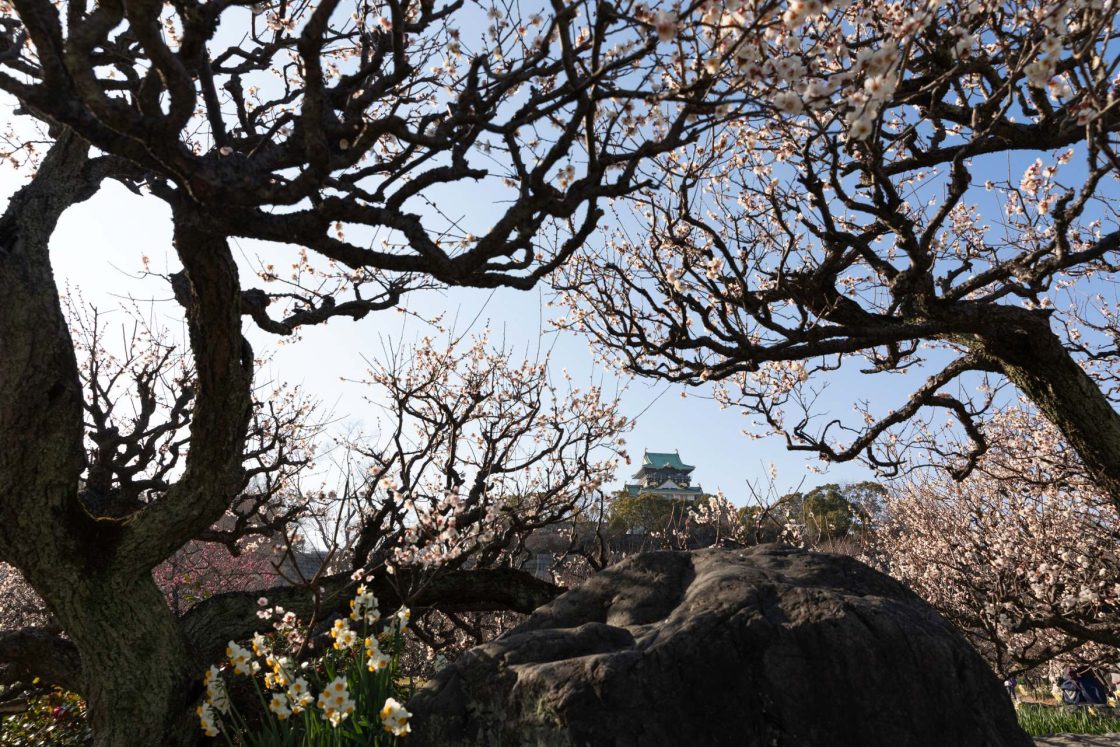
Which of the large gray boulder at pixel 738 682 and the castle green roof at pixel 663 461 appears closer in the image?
the large gray boulder at pixel 738 682

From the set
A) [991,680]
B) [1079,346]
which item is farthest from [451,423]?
[1079,346]

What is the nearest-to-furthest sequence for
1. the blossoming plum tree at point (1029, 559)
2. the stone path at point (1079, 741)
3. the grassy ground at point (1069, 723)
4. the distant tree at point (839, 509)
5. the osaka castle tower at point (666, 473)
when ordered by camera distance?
1. the stone path at point (1079, 741)
2. the blossoming plum tree at point (1029, 559)
3. the grassy ground at point (1069, 723)
4. the distant tree at point (839, 509)
5. the osaka castle tower at point (666, 473)

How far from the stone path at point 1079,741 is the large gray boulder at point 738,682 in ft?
11.5

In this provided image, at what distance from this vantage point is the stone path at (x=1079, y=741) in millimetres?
6375

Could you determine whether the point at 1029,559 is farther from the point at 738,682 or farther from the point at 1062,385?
the point at 738,682

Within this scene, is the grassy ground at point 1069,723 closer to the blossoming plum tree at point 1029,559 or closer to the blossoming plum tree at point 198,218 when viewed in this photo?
the blossoming plum tree at point 1029,559

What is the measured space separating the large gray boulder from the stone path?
Result: 3.50m

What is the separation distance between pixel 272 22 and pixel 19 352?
11.9ft

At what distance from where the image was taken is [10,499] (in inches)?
165

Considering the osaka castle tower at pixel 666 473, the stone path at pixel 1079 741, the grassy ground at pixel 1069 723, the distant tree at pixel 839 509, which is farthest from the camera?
the osaka castle tower at pixel 666 473

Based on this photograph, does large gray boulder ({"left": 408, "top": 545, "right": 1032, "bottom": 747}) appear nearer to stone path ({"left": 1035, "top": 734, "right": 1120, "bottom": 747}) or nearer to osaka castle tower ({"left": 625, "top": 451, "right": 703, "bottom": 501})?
stone path ({"left": 1035, "top": 734, "right": 1120, "bottom": 747})

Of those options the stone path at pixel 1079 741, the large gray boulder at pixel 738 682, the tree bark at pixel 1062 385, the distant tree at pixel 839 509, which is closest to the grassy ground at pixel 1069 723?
the stone path at pixel 1079 741

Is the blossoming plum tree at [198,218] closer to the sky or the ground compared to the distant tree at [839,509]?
closer to the ground

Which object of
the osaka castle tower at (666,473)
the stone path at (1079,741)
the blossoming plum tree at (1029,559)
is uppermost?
the osaka castle tower at (666,473)
